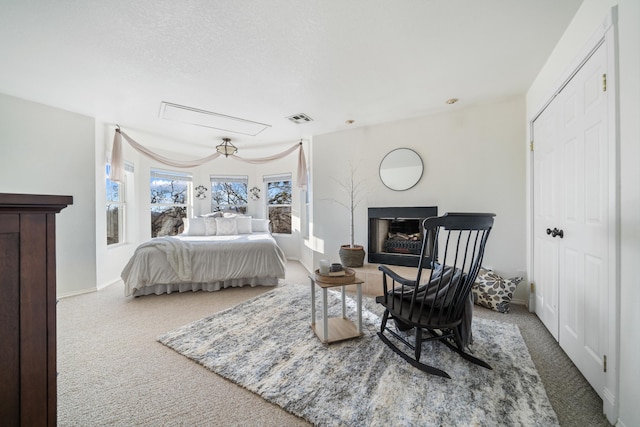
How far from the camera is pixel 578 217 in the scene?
1619mm

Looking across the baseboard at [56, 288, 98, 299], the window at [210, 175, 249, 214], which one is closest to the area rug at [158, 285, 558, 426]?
the baseboard at [56, 288, 98, 299]

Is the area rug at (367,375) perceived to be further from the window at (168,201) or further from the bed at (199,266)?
the window at (168,201)

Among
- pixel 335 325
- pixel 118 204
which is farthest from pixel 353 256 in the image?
pixel 118 204

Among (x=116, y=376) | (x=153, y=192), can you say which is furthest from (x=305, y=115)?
(x=153, y=192)

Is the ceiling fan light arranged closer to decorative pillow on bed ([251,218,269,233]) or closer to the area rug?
decorative pillow on bed ([251,218,269,233])

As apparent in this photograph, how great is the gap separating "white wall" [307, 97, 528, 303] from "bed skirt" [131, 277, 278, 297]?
3.67ft

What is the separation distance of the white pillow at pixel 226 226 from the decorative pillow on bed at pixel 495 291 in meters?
3.96

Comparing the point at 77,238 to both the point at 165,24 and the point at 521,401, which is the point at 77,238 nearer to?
the point at 165,24

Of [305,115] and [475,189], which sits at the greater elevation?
[305,115]

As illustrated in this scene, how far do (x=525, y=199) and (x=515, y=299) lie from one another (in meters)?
1.11

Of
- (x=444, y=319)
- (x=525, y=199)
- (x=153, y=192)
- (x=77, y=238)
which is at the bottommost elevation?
(x=444, y=319)

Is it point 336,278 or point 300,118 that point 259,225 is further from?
point 336,278

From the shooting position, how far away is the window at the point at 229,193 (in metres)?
5.64

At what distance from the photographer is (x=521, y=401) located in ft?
4.37
